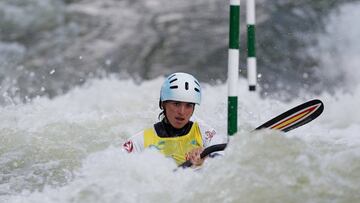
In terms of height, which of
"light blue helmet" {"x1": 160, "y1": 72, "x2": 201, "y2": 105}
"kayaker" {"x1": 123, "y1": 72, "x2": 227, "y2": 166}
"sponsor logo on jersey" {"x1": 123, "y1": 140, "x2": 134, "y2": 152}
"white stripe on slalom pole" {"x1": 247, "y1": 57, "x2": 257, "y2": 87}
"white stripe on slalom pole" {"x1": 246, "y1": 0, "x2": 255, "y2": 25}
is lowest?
"sponsor logo on jersey" {"x1": 123, "y1": 140, "x2": 134, "y2": 152}

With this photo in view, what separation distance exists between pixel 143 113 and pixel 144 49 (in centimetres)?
384

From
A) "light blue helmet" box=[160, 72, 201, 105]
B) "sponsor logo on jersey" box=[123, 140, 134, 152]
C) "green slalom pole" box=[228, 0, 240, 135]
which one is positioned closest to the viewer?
"green slalom pole" box=[228, 0, 240, 135]

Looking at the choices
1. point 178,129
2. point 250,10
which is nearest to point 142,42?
point 178,129

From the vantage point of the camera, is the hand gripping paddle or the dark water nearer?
the hand gripping paddle

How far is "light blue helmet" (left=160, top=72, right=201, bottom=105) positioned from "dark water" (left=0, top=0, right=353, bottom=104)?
5.13 m

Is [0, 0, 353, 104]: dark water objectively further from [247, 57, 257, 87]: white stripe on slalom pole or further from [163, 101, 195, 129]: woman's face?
[247, 57, 257, 87]: white stripe on slalom pole

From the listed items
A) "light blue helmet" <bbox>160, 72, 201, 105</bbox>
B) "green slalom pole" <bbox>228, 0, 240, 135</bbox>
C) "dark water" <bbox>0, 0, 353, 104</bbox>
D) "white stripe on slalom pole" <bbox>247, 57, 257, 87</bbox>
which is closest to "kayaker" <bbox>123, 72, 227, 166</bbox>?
"light blue helmet" <bbox>160, 72, 201, 105</bbox>

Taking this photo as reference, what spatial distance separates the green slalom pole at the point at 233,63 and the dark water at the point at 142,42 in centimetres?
545

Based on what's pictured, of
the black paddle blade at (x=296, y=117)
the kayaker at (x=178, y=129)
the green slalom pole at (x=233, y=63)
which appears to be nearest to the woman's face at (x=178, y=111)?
the kayaker at (x=178, y=129)

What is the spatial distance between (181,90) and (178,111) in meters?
0.15

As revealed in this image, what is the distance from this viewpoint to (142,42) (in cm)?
1215

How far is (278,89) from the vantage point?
33.6 feet

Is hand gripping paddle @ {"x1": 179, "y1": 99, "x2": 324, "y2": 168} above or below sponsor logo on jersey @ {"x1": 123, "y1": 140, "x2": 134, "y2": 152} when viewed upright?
above

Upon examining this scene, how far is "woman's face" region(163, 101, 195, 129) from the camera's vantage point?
5.12m
